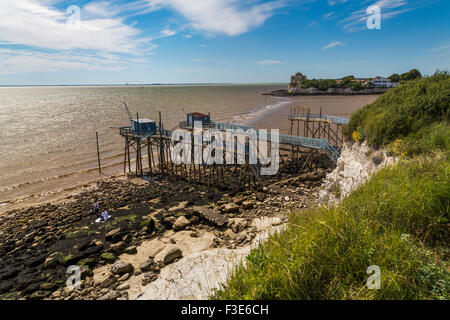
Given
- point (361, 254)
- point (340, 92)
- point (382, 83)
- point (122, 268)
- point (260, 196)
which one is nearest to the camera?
point (361, 254)

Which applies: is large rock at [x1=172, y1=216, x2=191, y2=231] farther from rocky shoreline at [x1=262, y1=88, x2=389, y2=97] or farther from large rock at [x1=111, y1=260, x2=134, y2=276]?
rocky shoreline at [x1=262, y1=88, x2=389, y2=97]

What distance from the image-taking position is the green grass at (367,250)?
132 inches

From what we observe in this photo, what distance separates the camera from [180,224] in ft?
40.2

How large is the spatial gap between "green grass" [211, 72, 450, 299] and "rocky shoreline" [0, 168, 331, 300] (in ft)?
6.23

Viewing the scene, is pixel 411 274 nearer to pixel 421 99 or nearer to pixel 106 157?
pixel 421 99

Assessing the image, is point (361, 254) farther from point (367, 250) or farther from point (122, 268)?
point (122, 268)

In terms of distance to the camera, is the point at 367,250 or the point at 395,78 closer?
the point at 367,250

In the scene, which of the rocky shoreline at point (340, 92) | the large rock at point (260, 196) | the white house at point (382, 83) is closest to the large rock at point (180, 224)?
the large rock at point (260, 196)

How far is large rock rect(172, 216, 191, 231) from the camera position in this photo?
12.2 metres

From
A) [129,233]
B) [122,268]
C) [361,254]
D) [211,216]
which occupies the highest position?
[361,254]

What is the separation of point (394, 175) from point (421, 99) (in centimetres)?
774

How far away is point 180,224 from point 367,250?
32.2 feet

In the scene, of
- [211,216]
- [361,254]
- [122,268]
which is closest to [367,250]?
[361,254]
